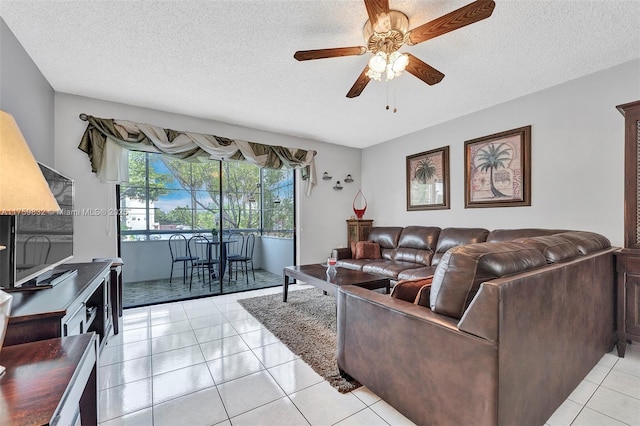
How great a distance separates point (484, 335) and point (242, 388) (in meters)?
1.52

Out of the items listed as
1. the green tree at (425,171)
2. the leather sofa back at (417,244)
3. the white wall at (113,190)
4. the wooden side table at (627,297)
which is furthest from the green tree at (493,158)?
the white wall at (113,190)

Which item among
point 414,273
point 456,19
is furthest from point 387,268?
point 456,19

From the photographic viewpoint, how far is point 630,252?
215 centimetres

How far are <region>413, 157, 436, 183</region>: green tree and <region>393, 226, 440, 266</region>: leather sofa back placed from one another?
772 mm

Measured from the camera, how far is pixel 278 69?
102 inches

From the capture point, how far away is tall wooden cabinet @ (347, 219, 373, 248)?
16.3 ft

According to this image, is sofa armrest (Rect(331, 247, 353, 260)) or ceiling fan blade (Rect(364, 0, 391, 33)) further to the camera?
sofa armrest (Rect(331, 247, 353, 260))

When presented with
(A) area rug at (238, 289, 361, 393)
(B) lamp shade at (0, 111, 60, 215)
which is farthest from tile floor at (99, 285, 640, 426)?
(B) lamp shade at (0, 111, 60, 215)

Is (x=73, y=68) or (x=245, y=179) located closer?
(x=73, y=68)

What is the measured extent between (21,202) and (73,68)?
2.51 meters

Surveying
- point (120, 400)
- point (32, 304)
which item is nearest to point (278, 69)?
point (32, 304)

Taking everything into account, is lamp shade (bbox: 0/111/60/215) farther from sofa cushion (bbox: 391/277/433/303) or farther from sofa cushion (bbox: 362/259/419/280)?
sofa cushion (bbox: 362/259/419/280)

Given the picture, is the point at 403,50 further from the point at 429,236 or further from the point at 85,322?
the point at 85,322

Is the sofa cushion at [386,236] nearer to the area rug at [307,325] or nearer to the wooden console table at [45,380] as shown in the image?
the area rug at [307,325]
